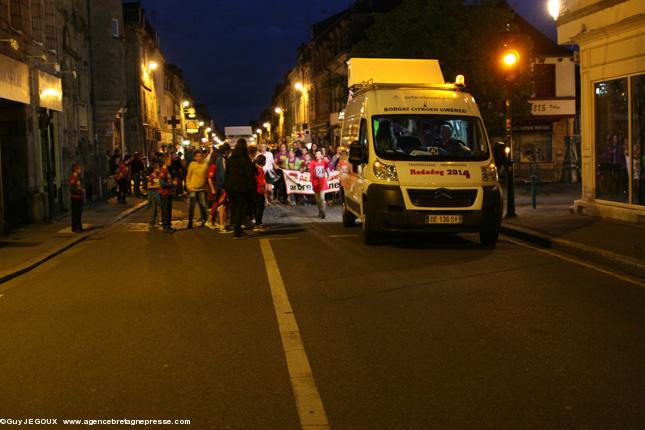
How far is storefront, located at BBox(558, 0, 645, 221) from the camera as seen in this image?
615 inches

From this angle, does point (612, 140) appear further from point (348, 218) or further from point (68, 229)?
point (68, 229)

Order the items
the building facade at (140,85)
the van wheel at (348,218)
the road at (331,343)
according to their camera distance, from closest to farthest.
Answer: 1. the road at (331,343)
2. the van wheel at (348,218)
3. the building facade at (140,85)

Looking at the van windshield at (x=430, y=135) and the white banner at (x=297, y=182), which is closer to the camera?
the van windshield at (x=430, y=135)

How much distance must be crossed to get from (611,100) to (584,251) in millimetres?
5881

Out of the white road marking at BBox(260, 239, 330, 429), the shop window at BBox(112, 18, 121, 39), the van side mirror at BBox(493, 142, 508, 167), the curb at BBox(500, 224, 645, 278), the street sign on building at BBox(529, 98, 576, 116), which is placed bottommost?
the white road marking at BBox(260, 239, 330, 429)

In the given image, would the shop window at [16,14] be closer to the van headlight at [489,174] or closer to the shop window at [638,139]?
the van headlight at [489,174]

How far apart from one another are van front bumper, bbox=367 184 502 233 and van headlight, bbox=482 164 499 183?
138 millimetres

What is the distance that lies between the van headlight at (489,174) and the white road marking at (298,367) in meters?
4.52

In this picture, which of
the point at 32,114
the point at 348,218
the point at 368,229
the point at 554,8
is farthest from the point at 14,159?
the point at 554,8

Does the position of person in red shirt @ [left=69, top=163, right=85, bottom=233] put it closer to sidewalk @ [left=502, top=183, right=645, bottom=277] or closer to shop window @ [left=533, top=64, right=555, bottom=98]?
sidewalk @ [left=502, top=183, right=645, bottom=277]

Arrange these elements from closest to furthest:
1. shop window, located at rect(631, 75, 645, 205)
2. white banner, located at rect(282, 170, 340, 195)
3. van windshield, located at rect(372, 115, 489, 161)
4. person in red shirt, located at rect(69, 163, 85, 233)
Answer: van windshield, located at rect(372, 115, 489, 161), shop window, located at rect(631, 75, 645, 205), person in red shirt, located at rect(69, 163, 85, 233), white banner, located at rect(282, 170, 340, 195)

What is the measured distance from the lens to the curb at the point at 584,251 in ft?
35.1

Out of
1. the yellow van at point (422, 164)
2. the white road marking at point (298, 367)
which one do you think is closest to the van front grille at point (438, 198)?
the yellow van at point (422, 164)

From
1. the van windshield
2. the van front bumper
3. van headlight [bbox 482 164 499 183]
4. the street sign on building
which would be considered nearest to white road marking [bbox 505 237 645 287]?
the van front bumper
